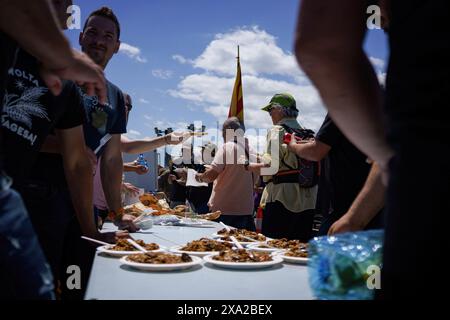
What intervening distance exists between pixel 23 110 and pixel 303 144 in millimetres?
1888

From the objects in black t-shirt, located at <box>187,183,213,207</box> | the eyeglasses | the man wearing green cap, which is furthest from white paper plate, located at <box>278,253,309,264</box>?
black t-shirt, located at <box>187,183,213,207</box>

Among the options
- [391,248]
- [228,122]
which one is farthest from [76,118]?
[228,122]

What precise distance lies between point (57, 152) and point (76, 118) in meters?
0.27

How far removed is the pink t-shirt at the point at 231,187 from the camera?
A: 4.71 meters

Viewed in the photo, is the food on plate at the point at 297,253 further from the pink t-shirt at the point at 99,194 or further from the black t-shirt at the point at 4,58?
the pink t-shirt at the point at 99,194

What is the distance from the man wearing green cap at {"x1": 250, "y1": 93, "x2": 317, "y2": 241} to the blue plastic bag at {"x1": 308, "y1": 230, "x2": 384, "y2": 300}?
3010 millimetres

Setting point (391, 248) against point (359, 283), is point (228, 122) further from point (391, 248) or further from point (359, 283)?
point (391, 248)

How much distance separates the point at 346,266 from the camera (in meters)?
1.05

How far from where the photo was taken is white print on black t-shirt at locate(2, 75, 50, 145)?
144cm

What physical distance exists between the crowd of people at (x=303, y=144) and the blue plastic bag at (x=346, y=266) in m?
0.28

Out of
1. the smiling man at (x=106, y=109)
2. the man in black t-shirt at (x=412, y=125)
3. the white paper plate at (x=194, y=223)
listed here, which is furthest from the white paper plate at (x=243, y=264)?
the white paper plate at (x=194, y=223)

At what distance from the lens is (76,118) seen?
2051 mm

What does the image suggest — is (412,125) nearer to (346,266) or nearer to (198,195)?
(346,266)

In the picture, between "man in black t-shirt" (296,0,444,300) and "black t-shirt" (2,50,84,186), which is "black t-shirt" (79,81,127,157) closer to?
"black t-shirt" (2,50,84,186)
